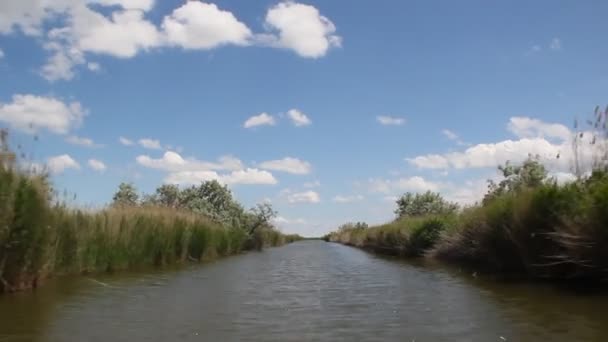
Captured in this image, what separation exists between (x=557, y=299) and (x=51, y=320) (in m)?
7.46

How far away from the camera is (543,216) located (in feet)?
42.4

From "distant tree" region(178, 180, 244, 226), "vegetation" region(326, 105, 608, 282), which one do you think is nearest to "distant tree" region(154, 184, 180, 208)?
"distant tree" region(178, 180, 244, 226)

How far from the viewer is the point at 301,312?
8836mm

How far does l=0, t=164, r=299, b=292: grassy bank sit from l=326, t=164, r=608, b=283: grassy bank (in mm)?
9350

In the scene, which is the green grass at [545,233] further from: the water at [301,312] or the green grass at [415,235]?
the green grass at [415,235]

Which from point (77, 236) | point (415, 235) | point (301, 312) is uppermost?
point (415, 235)

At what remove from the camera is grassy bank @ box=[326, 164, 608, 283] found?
1030cm

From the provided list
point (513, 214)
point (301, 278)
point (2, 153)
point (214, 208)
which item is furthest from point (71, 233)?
point (214, 208)

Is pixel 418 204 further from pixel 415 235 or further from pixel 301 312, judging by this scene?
pixel 301 312

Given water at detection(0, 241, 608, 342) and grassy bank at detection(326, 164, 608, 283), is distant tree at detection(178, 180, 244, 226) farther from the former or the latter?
water at detection(0, 241, 608, 342)

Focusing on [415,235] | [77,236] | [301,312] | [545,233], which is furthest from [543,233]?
[415,235]

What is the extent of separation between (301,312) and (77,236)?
7672 millimetres

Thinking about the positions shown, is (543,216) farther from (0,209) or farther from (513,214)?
(0,209)

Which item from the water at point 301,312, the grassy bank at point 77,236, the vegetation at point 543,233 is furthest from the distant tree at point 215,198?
the water at point 301,312
